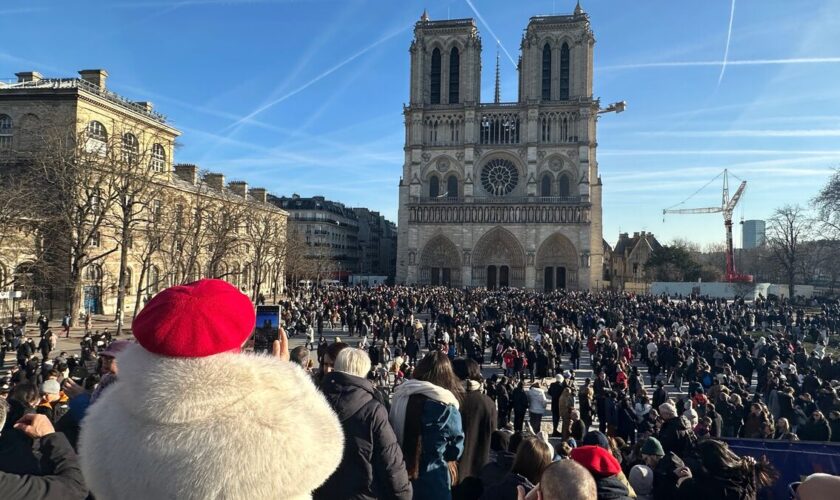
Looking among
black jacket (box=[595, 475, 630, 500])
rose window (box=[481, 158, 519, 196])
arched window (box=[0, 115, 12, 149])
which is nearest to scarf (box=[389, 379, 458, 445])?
black jacket (box=[595, 475, 630, 500])

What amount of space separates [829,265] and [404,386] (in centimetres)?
5638

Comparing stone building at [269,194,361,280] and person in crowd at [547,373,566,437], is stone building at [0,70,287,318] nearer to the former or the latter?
person in crowd at [547,373,566,437]

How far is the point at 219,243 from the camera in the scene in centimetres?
2612

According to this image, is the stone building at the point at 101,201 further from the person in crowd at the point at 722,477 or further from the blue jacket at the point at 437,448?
the person in crowd at the point at 722,477

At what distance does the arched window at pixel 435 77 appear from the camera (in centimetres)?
5575

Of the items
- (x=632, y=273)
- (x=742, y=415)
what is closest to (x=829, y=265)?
(x=632, y=273)

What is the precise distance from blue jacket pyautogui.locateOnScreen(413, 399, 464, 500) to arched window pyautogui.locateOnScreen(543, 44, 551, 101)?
55488 millimetres

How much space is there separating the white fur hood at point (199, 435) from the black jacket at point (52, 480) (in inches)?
27.6

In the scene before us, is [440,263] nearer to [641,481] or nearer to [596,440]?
[596,440]

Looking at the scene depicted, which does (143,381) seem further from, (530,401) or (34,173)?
(34,173)

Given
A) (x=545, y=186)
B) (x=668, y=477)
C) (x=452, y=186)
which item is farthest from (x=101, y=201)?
(x=545, y=186)

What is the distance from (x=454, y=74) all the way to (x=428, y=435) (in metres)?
56.3

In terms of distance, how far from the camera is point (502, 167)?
55.0m

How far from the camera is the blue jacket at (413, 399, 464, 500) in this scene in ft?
10.4
